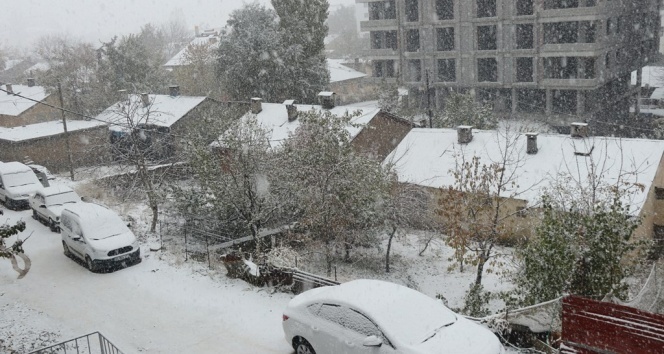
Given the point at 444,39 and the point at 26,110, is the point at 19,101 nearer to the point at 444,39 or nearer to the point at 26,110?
the point at 26,110

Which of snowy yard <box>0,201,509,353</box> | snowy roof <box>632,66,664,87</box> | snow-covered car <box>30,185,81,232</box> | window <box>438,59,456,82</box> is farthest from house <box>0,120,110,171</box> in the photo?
snowy roof <box>632,66,664,87</box>

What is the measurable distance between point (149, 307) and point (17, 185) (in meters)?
15.2

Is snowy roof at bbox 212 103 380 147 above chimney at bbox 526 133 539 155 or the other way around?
above

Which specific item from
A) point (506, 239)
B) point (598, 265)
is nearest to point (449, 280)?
point (506, 239)

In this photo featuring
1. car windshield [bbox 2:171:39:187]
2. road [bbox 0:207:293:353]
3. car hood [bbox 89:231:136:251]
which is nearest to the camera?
road [bbox 0:207:293:353]

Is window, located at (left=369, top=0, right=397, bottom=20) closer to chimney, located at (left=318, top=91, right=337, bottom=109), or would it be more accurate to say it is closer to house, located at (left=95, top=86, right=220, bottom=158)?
house, located at (left=95, top=86, right=220, bottom=158)

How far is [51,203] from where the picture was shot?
73.9 feet

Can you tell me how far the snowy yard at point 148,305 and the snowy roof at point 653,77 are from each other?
5171cm

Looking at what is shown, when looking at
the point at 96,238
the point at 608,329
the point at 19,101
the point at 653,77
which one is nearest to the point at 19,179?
the point at 96,238

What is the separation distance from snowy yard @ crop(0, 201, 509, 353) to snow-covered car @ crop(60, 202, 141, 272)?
0.38m

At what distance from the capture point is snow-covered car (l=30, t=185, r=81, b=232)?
21.9 metres

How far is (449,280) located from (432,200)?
170 inches

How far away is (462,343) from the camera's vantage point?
934cm

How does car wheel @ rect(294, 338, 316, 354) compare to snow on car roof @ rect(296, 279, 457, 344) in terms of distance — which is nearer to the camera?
snow on car roof @ rect(296, 279, 457, 344)
